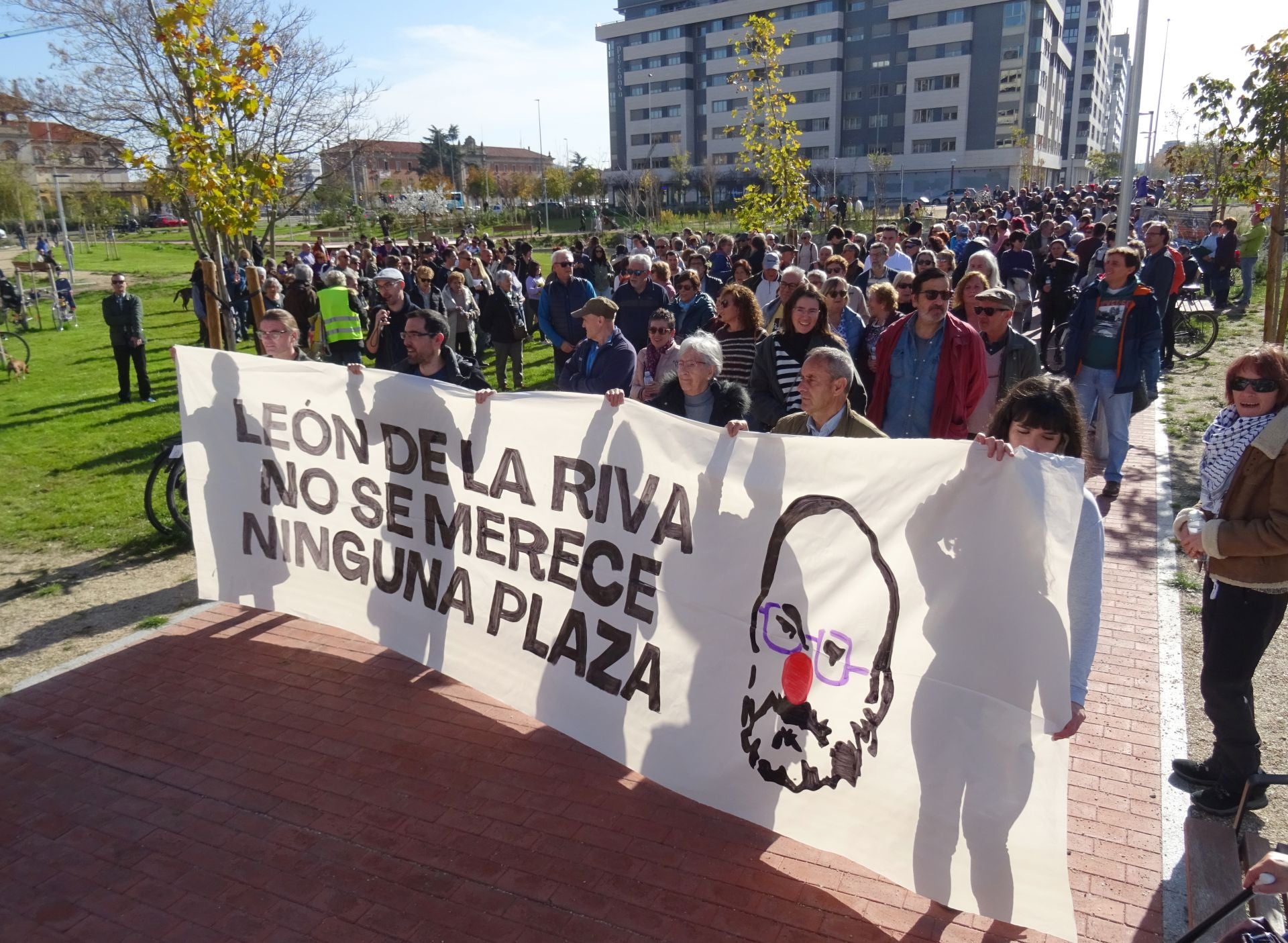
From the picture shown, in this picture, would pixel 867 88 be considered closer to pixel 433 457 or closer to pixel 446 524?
pixel 433 457

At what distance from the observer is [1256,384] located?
11.8 ft

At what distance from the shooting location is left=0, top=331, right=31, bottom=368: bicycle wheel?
18672mm

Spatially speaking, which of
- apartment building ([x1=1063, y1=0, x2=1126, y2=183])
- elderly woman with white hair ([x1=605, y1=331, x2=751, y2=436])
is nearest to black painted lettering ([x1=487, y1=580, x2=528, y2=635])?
elderly woman with white hair ([x1=605, y1=331, x2=751, y2=436])

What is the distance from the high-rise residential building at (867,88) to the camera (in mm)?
75438

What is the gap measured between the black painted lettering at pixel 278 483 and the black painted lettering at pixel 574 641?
2.17 meters

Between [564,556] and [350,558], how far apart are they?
1.70 meters

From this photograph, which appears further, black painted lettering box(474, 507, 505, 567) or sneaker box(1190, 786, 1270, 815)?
black painted lettering box(474, 507, 505, 567)

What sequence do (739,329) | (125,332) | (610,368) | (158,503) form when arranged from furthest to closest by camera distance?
(125,332)
(158,503)
(739,329)
(610,368)

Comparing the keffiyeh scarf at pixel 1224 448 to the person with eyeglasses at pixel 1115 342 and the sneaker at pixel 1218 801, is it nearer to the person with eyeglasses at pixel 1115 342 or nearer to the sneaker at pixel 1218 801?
the sneaker at pixel 1218 801

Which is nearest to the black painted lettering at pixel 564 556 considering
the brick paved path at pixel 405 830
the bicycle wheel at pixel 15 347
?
the brick paved path at pixel 405 830

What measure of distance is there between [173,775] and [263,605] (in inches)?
58.3

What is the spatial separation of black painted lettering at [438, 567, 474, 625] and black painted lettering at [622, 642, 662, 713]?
45.0 inches

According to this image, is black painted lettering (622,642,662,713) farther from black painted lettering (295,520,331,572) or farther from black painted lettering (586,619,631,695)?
black painted lettering (295,520,331,572)

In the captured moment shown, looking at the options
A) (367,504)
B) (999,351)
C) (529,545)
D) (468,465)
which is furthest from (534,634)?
(999,351)
